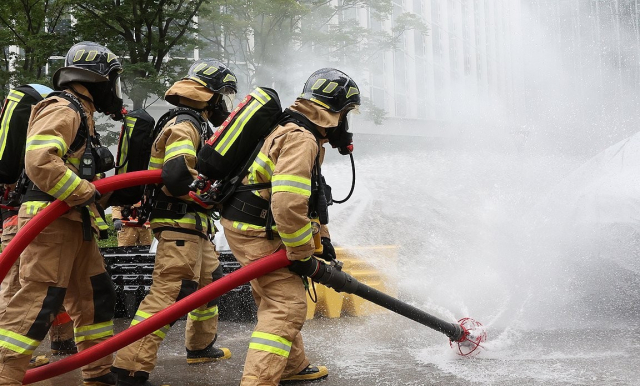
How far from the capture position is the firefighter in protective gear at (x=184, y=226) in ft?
12.4

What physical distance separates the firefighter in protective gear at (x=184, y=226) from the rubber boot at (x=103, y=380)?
0.14m

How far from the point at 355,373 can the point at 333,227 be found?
248 inches

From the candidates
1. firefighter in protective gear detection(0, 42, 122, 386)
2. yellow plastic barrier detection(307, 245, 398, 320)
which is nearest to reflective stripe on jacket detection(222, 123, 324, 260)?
firefighter in protective gear detection(0, 42, 122, 386)

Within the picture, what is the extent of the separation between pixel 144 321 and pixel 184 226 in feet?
2.60

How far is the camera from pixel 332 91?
349 centimetres

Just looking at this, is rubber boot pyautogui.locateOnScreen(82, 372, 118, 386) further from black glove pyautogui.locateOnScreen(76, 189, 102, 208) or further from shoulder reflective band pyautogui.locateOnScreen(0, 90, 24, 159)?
Answer: shoulder reflective band pyautogui.locateOnScreen(0, 90, 24, 159)

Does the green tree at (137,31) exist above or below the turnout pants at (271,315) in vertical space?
above

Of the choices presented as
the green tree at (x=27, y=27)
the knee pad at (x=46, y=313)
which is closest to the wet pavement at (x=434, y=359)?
the knee pad at (x=46, y=313)

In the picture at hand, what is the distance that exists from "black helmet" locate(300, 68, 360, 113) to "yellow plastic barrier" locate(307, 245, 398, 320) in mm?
2652

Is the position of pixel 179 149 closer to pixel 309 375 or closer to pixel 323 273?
pixel 323 273

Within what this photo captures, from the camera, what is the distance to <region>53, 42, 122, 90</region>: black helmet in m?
3.69

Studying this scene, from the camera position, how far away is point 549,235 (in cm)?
561

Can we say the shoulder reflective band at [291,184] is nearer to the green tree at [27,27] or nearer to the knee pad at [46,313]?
the knee pad at [46,313]

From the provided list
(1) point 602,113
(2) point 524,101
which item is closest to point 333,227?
(1) point 602,113
